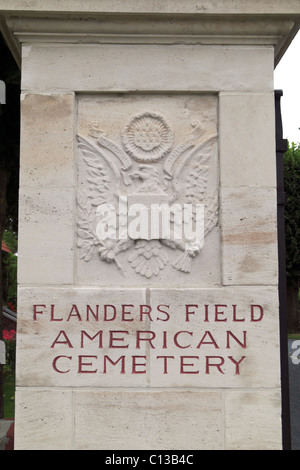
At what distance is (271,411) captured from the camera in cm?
385

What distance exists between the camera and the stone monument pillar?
3.84 m

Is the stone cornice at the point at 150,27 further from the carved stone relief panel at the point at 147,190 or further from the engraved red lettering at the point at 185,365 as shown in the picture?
the engraved red lettering at the point at 185,365

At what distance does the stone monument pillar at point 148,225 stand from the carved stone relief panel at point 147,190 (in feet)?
0.04

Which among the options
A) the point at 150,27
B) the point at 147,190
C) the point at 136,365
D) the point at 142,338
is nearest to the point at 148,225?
the point at 147,190

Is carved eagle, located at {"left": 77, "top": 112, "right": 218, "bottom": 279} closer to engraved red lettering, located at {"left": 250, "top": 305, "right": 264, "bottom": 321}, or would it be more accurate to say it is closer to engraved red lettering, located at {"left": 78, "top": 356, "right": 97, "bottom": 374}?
engraved red lettering, located at {"left": 250, "top": 305, "right": 264, "bottom": 321}

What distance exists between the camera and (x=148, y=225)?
13.1ft

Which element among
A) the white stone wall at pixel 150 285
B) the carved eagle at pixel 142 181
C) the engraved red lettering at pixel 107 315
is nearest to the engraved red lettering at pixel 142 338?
the white stone wall at pixel 150 285

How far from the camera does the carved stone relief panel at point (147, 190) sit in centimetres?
399

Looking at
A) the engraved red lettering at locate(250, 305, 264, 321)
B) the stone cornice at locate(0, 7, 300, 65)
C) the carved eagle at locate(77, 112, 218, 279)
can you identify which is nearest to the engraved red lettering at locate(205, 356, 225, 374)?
the engraved red lettering at locate(250, 305, 264, 321)

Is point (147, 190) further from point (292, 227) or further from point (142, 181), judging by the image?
point (292, 227)

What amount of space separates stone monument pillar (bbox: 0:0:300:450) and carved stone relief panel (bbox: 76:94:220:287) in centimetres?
1

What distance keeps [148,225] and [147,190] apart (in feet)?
0.89

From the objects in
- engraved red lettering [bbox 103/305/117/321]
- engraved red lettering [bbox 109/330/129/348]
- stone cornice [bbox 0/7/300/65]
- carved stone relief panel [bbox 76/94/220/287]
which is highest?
stone cornice [bbox 0/7/300/65]
